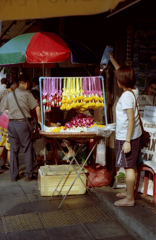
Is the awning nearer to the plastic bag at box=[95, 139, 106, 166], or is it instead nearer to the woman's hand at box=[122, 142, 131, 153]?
the woman's hand at box=[122, 142, 131, 153]

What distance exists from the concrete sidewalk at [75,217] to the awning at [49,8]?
8.71 ft

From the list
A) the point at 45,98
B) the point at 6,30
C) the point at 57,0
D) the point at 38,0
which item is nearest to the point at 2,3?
the point at 38,0

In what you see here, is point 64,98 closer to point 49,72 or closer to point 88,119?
point 88,119

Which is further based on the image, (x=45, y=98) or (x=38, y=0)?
(x=45, y=98)

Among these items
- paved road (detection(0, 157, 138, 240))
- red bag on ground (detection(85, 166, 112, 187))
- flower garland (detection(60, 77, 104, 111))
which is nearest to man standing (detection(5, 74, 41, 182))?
paved road (detection(0, 157, 138, 240))

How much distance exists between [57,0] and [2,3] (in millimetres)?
685

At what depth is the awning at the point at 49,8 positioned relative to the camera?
343cm

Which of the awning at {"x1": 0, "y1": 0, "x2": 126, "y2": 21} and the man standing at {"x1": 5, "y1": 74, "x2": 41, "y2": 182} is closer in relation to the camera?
the awning at {"x1": 0, "y1": 0, "x2": 126, "y2": 21}

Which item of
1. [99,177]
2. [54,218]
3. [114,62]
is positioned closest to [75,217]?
[54,218]

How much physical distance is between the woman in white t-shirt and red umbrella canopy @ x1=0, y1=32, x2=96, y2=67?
3.93ft

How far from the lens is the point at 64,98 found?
15.9ft

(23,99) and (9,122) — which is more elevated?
(23,99)

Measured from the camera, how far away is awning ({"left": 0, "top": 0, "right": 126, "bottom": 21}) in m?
3.43

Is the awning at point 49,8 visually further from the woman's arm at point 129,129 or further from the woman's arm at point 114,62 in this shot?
the woman's arm at point 114,62
